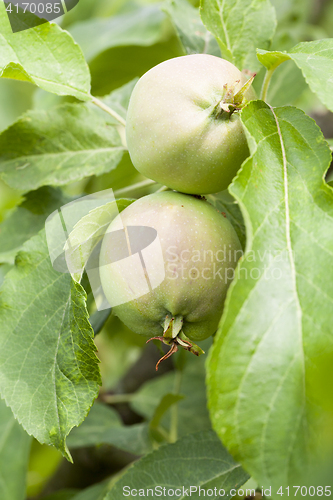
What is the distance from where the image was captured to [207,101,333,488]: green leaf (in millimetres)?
487

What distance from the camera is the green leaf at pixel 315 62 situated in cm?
60

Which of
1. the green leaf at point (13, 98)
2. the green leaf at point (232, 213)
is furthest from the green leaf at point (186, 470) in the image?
the green leaf at point (13, 98)

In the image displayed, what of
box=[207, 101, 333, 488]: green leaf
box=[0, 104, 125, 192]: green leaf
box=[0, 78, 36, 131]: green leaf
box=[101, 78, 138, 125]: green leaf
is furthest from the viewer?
box=[0, 78, 36, 131]: green leaf

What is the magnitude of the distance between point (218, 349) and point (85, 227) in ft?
1.05

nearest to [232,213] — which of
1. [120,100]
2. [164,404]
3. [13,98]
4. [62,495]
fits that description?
[120,100]

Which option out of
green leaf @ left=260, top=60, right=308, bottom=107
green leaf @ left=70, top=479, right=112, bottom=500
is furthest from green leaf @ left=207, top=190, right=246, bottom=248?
green leaf @ left=70, top=479, right=112, bottom=500

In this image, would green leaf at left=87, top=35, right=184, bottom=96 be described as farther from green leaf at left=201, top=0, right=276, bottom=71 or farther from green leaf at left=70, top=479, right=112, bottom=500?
green leaf at left=70, top=479, right=112, bottom=500

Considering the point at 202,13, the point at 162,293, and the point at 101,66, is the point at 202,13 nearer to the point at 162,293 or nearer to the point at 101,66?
the point at 162,293

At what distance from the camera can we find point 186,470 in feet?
2.91

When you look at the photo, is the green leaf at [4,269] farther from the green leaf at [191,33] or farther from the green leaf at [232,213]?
the green leaf at [191,33]

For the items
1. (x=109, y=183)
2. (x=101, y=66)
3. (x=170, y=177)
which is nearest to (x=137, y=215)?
(x=170, y=177)

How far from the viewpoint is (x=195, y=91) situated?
2.11 ft

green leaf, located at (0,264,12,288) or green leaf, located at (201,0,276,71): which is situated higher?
green leaf, located at (201,0,276,71)

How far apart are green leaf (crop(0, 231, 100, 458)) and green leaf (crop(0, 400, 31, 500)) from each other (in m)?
0.58
